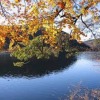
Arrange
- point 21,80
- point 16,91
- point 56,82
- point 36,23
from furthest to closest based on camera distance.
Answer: point 21,80
point 56,82
point 16,91
point 36,23

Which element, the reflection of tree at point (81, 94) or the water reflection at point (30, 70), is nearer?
the reflection of tree at point (81, 94)

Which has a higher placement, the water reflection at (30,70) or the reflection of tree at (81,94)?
the reflection of tree at (81,94)

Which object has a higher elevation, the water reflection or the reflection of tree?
the reflection of tree

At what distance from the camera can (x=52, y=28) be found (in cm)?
704

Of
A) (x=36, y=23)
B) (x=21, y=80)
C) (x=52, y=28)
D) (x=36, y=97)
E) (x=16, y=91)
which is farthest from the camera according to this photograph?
(x=21, y=80)

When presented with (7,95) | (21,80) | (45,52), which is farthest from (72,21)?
(21,80)

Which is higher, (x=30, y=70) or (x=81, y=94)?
(x=81, y=94)

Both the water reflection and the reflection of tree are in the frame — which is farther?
the water reflection

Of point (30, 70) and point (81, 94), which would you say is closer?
point (81, 94)

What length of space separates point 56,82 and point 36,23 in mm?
46906

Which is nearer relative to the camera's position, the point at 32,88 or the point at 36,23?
the point at 36,23

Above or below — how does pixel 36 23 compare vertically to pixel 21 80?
above

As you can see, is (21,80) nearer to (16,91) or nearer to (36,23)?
(16,91)

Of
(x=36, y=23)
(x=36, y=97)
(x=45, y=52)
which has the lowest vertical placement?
(x=36, y=97)
